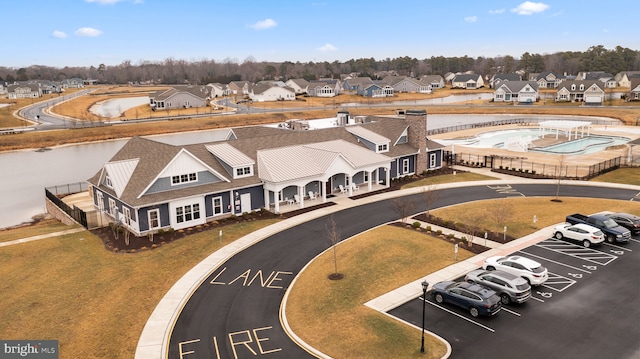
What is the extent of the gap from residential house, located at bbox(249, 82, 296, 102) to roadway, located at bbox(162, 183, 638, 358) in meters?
134

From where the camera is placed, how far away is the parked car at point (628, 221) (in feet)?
123

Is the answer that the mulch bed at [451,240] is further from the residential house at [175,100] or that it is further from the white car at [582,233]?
the residential house at [175,100]

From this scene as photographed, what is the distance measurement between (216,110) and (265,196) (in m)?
109

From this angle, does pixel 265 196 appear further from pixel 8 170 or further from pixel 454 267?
pixel 8 170

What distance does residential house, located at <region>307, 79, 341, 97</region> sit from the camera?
190125 millimetres

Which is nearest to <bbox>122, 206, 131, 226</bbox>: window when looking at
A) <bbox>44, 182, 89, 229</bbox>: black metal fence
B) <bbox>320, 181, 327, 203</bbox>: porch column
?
<bbox>44, 182, 89, 229</bbox>: black metal fence

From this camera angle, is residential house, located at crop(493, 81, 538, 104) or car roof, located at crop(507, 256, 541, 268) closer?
car roof, located at crop(507, 256, 541, 268)

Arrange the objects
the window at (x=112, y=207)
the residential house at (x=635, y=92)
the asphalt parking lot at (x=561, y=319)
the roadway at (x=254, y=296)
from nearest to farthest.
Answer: the asphalt parking lot at (x=561, y=319)
the roadway at (x=254, y=296)
the window at (x=112, y=207)
the residential house at (x=635, y=92)

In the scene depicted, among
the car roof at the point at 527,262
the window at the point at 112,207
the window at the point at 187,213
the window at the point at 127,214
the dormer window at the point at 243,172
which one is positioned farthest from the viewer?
the dormer window at the point at 243,172

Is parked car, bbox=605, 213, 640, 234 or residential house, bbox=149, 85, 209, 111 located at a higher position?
residential house, bbox=149, 85, 209, 111

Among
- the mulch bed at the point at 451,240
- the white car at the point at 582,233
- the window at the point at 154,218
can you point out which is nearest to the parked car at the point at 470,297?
the mulch bed at the point at 451,240

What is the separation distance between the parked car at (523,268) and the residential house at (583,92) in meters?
137

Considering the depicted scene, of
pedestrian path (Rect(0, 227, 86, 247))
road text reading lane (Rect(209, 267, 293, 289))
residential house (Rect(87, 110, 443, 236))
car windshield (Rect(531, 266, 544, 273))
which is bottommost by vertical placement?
road text reading lane (Rect(209, 267, 293, 289))

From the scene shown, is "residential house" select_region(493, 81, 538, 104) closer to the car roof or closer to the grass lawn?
the car roof
